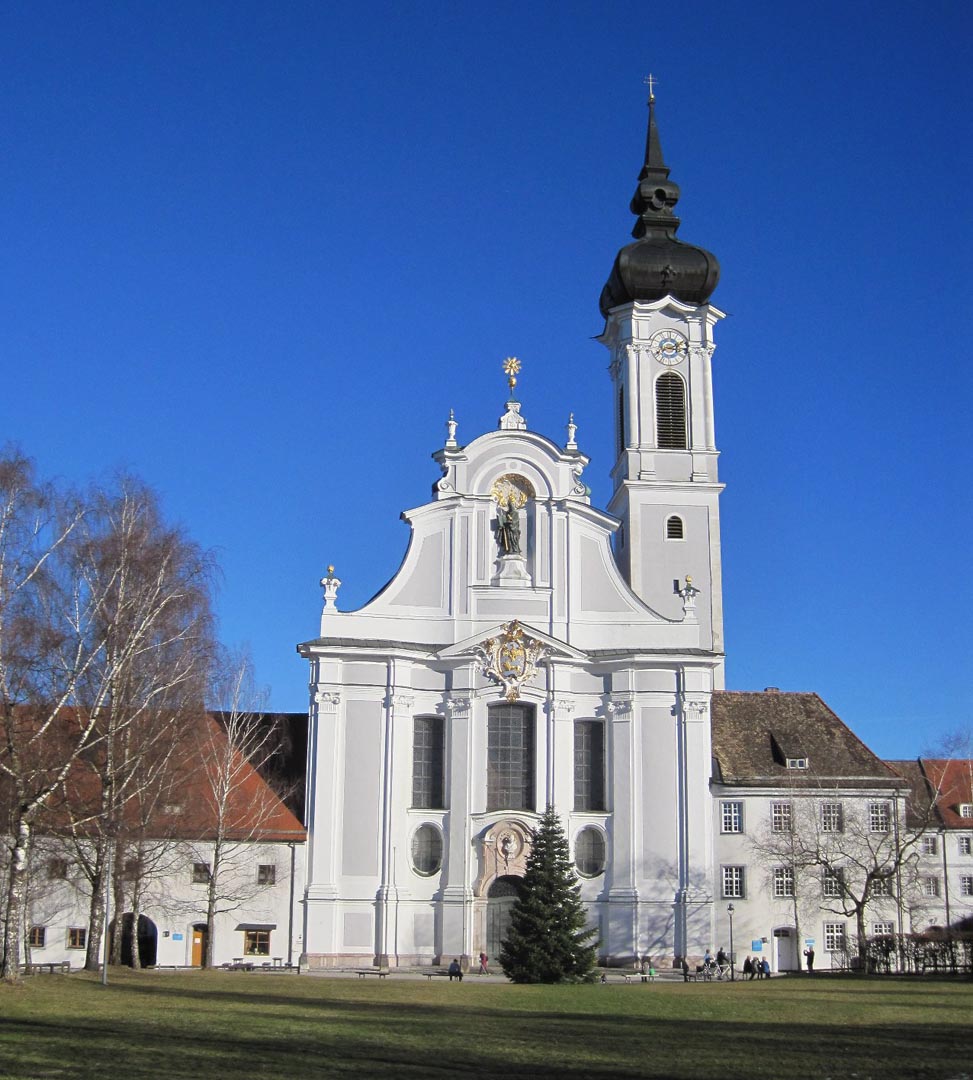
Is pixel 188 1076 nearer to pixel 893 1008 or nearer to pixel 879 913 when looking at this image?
pixel 893 1008

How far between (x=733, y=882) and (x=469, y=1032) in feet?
98.5

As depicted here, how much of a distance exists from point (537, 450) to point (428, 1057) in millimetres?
34116

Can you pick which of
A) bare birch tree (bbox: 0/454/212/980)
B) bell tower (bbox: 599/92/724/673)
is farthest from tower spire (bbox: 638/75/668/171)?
bare birch tree (bbox: 0/454/212/980)

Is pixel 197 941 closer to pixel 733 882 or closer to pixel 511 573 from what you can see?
pixel 511 573

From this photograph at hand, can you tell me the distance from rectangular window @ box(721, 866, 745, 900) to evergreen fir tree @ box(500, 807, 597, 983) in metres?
11.2

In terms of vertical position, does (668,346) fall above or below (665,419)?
above

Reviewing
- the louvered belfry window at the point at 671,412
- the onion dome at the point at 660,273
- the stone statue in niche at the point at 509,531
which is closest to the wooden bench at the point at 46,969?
the stone statue in niche at the point at 509,531

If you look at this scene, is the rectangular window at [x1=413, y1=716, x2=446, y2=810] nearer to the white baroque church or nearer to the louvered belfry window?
the white baroque church

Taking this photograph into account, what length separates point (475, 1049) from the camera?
1683 cm

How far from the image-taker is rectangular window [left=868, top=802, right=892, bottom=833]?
48.1 m

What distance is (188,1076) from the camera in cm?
1377

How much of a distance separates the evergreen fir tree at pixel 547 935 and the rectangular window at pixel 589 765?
316 inches

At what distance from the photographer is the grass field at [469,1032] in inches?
585

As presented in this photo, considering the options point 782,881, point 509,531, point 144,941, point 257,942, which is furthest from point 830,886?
point 144,941
